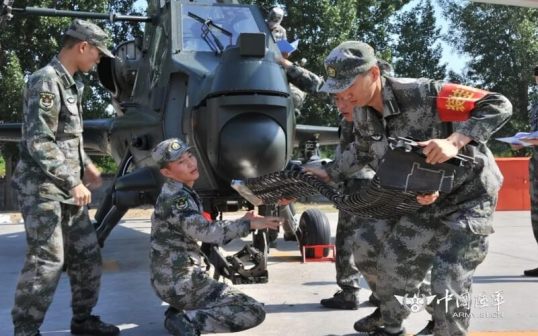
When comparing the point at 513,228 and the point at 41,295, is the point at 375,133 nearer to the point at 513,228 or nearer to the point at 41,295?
the point at 41,295

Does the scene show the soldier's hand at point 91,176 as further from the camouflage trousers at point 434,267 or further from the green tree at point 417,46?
the green tree at point 417,46

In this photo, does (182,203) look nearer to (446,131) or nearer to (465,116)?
(446,131)

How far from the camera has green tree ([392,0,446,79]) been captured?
26.6 m

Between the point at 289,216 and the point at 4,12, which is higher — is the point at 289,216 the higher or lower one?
the lower one

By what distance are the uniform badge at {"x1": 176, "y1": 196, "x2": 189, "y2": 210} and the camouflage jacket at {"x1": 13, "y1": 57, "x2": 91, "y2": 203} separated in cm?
66

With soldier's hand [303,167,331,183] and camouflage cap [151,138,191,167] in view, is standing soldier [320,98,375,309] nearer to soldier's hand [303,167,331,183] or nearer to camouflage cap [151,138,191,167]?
soldier's hand [303,167,331,183]

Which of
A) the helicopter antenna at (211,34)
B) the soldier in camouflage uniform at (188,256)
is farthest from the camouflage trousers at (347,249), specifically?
the helicopter antenna at (211,34)

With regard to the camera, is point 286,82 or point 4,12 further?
point 4,12

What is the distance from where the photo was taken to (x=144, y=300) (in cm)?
554

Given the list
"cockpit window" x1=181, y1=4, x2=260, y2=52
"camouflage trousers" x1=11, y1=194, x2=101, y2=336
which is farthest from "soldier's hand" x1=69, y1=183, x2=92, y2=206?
"cockpit window" x1=181, y1=4, x2=260, y2=52

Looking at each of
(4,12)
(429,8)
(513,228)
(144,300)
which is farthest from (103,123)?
(429,8)

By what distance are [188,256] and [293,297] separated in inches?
69.5

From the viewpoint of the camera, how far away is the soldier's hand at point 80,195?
4098mm

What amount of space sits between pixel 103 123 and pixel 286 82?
16.7 feet
